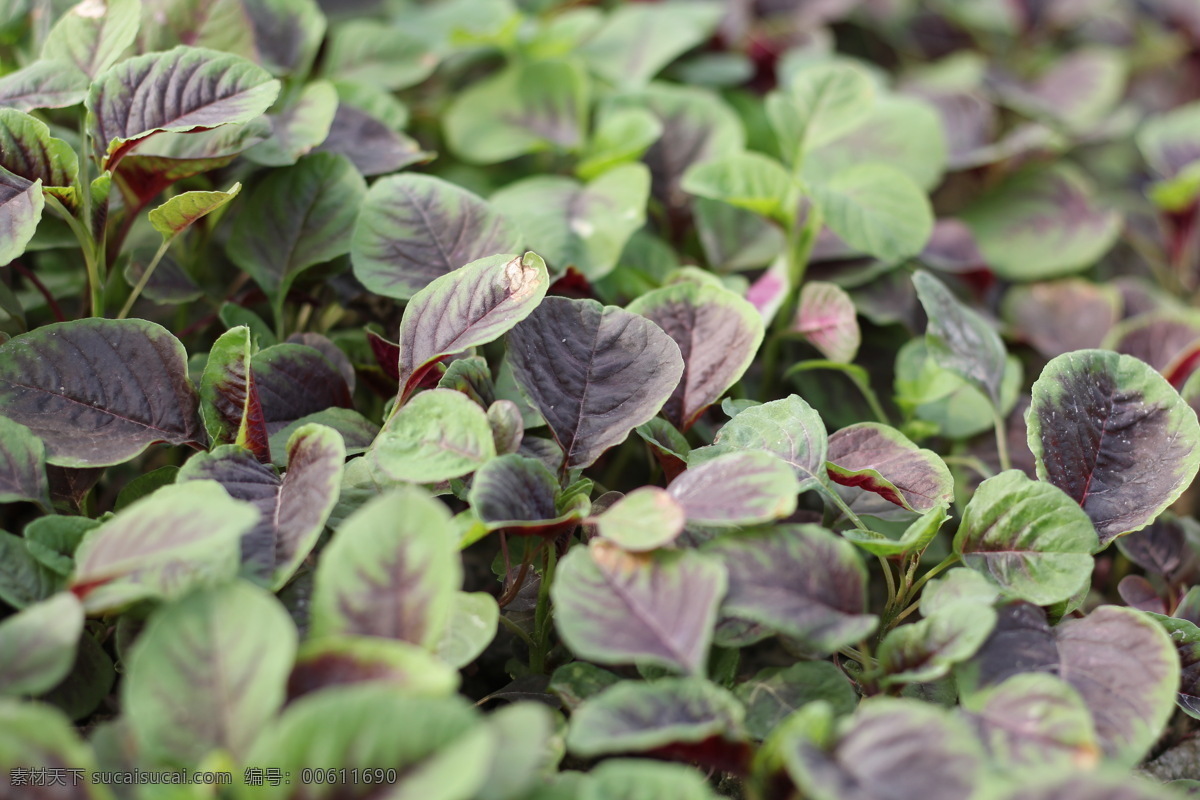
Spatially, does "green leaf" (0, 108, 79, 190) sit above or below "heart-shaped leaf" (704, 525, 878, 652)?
above

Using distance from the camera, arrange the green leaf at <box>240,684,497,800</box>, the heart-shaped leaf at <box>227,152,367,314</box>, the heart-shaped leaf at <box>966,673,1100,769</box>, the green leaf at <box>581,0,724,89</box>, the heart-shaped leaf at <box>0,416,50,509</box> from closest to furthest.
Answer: the green leaf at <box>240,684,497,800</box> < the heart-shaped leaf at <box>966,673,1100,769</box> < the heart-shaped leaf at <box>0,416,50,509</box> < the heart-shaped leaf at <box>227,152,367,314</box> < the green leaf at <box>581,0,724,89</box>

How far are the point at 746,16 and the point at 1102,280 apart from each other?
688 millimetres

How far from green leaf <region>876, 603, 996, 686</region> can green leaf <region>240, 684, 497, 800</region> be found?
0.30 m

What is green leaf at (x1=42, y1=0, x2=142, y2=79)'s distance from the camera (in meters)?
0.84

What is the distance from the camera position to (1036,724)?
22.7 inches

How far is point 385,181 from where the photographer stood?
2.81 ft

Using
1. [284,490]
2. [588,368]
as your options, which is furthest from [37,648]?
[588,368]

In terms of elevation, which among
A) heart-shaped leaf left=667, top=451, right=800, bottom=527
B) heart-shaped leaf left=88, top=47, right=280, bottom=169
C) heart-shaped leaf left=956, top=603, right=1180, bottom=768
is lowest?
heart-shaped leaf left=956, top=603, right=1180, bottom=768

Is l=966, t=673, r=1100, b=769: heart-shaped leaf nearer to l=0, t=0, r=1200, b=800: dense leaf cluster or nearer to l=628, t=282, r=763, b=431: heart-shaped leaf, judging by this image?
l=0, t=0, r=1200, b=800: dense leaf cluster

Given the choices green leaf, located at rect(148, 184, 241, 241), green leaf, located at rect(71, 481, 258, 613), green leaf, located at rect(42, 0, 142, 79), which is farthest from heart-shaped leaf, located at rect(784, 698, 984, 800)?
green leaf, located at rect(42, 0, 142, 79)

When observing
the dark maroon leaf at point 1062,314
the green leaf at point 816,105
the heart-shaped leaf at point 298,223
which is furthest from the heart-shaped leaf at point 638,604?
the dark maroon leaf at point 1062,314

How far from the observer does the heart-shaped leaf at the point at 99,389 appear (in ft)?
2.33

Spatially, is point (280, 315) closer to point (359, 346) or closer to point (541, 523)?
point (359, 346)

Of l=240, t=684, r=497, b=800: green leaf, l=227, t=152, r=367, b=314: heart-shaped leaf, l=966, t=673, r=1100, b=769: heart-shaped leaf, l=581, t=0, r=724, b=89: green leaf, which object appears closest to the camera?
l=240, t=684, r=497, b=800: green leaf
